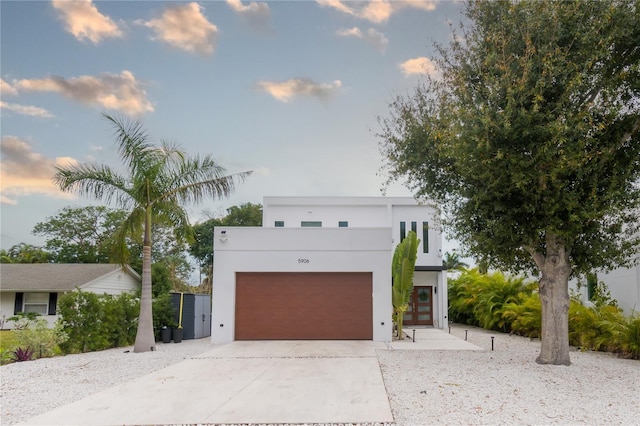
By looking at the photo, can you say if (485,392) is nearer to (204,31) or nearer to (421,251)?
(204,31)

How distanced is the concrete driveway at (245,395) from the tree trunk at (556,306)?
4090mm

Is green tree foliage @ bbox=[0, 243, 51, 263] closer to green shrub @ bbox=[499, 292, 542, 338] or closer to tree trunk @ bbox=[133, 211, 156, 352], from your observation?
tree trunk @ bbox=[133, 211, 156, 352]

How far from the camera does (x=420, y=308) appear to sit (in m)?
24.4

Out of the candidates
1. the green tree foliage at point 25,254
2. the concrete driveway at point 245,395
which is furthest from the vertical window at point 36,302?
the concrete driveway at point 245,395

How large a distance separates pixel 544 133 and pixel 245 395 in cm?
747

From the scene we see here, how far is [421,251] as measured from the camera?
81.7ft

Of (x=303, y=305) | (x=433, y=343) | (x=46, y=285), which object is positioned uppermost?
(x=46, y=285)

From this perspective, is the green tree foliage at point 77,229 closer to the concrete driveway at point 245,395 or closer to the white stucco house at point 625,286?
the concrete driveway at point 245,395

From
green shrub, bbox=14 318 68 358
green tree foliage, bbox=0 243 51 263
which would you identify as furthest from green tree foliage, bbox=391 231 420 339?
green tree foliage, bbox=0 243 51 263

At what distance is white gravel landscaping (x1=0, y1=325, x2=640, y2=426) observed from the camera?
24.6ft

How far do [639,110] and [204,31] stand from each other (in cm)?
1207

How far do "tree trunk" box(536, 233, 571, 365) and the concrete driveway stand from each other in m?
4.09

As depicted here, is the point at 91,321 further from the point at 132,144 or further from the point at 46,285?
the point at 46,285

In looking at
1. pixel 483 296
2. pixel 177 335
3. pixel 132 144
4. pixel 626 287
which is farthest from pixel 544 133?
pixel 483 296
